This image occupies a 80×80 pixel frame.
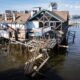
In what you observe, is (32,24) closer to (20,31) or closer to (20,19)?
(20,19)

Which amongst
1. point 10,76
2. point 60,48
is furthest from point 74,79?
point 60,48

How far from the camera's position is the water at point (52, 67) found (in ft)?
92.2

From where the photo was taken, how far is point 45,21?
47.8 metres

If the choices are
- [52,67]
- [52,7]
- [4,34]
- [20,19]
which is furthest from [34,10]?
[52,67]

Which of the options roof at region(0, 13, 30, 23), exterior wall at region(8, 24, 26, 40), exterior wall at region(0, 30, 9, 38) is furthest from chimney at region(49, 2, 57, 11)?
exterior wall at region(0, 30, 9, 38)

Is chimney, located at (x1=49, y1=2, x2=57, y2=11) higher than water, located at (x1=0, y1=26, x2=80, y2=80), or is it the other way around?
chimney, located at (x1=49, y1=2, x2=57, y2=11)

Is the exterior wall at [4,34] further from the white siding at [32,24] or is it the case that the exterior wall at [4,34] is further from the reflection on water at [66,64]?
the reflection on water at [66,64]

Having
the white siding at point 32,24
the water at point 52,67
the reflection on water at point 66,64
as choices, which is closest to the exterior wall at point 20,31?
the white siding at point 32,24

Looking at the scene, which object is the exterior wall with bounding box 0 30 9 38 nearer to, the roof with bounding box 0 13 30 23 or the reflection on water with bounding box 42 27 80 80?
the roof with bounding box 0 13 30 23

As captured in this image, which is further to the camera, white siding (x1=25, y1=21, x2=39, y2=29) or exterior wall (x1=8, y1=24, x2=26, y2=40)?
white siding (x1=25, y1=21, x2=39, y2=29)

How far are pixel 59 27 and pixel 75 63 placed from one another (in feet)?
50.5

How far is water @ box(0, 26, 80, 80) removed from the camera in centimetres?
2811

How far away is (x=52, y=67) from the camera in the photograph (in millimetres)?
32094

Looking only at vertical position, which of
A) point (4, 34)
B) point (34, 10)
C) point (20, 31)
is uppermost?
point (34, 10)
